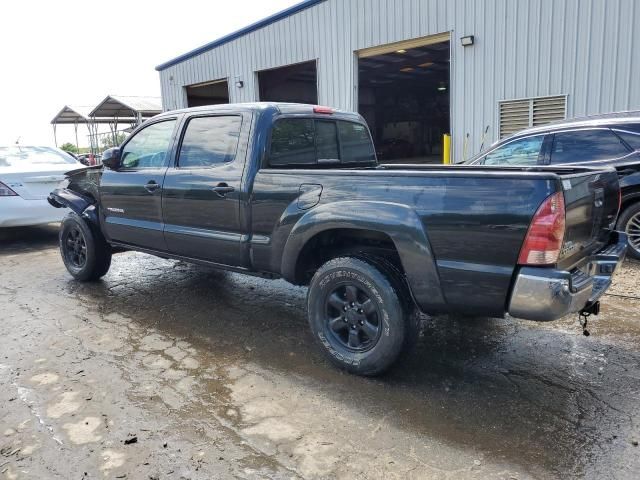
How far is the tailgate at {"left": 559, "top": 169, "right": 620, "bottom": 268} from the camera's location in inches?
109

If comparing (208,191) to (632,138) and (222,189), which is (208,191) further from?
(632,138)

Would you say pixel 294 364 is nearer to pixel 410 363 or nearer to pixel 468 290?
pixel 410 363

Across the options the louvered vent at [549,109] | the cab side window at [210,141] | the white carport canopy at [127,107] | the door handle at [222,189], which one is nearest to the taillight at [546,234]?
the door handle at [222,189]

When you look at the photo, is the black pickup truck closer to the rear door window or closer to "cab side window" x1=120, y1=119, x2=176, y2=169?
"cab side window" x1=120, y1=119, x2=176, y2=169

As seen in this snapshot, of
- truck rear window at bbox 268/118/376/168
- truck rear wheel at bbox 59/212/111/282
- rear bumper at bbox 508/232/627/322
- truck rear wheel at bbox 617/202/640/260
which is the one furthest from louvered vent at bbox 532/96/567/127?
truck rear wheel at bbox 59/212/111/282

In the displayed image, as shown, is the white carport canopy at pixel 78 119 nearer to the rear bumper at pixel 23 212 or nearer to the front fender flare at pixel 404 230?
the rear bumper at pixel 23 212

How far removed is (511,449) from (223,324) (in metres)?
2.65

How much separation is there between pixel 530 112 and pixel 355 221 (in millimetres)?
8044

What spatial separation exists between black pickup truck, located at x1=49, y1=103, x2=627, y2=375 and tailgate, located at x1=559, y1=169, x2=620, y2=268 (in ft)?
0.05

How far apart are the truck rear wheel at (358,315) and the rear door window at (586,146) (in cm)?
390

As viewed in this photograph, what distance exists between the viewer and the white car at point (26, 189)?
7547 mm

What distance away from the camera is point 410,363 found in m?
3.62

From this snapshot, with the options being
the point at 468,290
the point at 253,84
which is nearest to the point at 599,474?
the point at 468,290

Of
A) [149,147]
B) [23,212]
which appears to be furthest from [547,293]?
[23,212]
